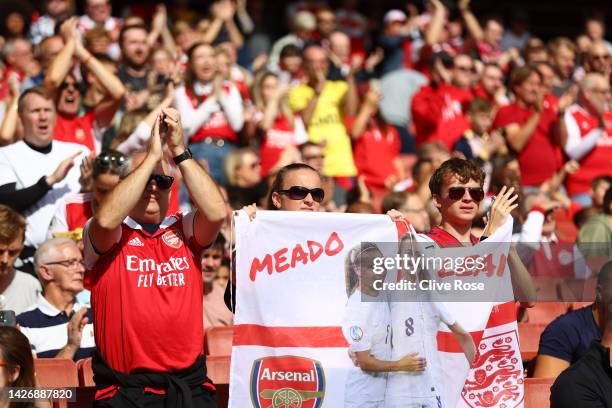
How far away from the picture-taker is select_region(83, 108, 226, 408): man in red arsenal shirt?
5520 millimetres

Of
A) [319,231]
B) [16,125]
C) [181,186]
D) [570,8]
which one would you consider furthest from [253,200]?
[570,8]

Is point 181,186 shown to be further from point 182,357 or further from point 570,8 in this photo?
point 570,8

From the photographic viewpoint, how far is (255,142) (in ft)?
39.8

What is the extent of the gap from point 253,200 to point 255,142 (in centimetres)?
139

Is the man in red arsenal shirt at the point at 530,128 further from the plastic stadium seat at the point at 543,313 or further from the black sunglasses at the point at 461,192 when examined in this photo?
the black sunglasses at the point at 461,192

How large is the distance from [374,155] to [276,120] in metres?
1.12

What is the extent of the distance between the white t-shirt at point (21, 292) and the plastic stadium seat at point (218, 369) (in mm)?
1432

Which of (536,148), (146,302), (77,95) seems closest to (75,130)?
(77,95)

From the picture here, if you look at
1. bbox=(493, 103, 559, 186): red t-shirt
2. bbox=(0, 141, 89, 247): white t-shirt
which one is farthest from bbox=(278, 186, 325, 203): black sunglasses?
bbox=(493, 103, 559, 186): red t-shirt

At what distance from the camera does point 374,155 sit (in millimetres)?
12438

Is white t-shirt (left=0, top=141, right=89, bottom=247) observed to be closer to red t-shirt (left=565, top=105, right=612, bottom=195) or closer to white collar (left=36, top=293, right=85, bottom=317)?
white collar (left=36, top=293, right=85, bottom=317)

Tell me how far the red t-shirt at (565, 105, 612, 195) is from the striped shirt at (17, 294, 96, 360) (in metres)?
6.47

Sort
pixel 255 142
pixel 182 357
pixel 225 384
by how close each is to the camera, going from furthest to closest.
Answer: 1. pixel 255 142
2. pixel 225 384
3. pixel 182 357

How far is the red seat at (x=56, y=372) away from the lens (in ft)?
20.6
